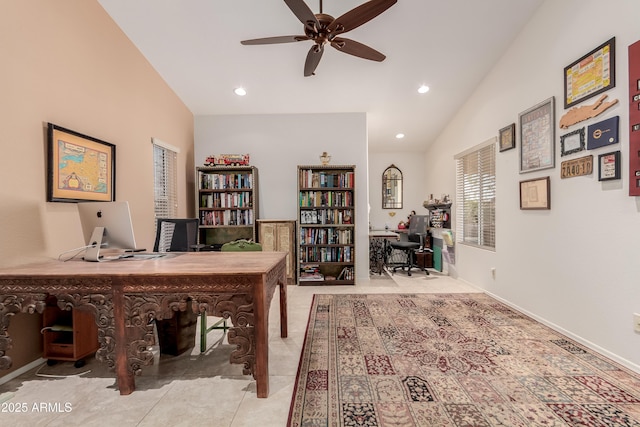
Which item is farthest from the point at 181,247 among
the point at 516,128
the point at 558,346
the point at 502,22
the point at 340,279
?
the point at 502,22

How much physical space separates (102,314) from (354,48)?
2.81 metres

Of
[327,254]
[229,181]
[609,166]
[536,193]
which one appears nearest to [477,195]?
[536,193]

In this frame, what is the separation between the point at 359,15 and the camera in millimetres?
2072

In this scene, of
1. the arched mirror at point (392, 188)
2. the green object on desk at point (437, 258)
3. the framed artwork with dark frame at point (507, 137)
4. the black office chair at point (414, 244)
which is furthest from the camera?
the arched mirror at point (392, 188)

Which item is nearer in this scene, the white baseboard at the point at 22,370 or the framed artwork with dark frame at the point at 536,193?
the white baseboard at the point at 22,370

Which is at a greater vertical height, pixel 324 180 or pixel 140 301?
pixel 324 180

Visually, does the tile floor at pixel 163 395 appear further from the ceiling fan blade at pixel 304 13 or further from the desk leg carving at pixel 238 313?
the ceiling fan blade at pixel 304 13

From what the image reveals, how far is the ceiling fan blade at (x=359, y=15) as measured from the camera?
1.98 m

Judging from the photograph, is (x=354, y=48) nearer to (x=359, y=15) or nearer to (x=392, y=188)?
(x=359, y=15)

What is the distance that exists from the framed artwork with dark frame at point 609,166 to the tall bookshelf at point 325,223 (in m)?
2.83

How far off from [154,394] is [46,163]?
6.64 feet

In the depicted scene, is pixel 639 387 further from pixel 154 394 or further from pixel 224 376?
pixel 154 394

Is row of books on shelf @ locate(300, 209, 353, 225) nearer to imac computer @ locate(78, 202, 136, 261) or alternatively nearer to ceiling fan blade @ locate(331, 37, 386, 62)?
ceiling fan blade @ locate(331, 37, 386, 62)

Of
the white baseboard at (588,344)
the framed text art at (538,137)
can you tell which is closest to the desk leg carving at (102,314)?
the white baseboard at (588,344)
